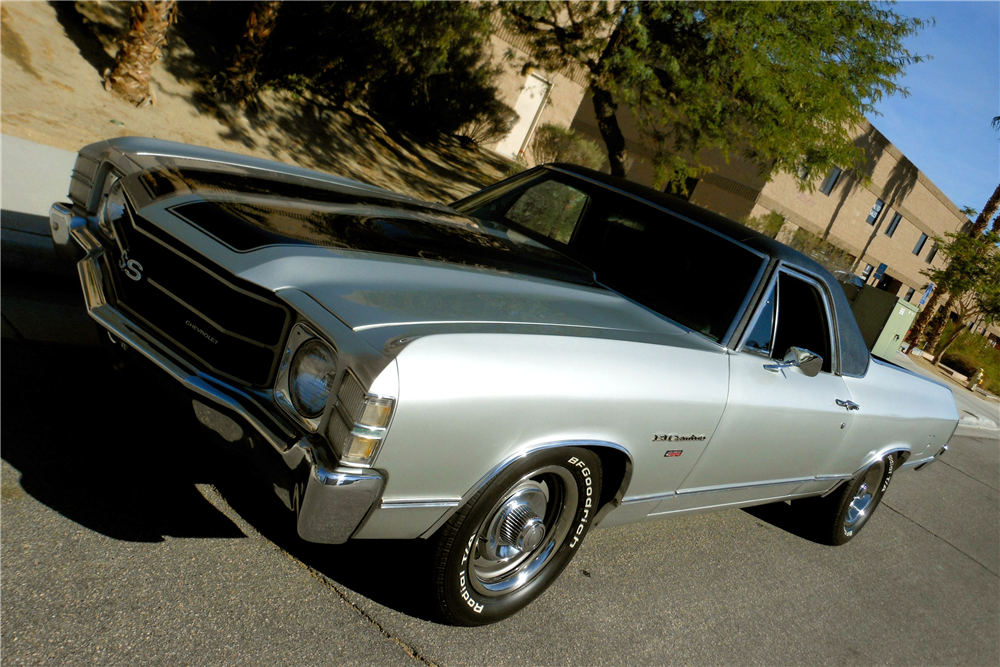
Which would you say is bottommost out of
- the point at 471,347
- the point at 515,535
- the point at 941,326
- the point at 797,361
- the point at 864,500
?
the point at 515,535

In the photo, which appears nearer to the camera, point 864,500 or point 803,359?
point 803,359

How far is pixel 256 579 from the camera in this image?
2641mm

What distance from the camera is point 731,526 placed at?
4.83 m

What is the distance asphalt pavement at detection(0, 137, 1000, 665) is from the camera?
7.64ft

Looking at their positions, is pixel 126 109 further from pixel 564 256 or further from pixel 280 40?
pixel 564 256

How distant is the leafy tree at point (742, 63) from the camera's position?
9.98 metres

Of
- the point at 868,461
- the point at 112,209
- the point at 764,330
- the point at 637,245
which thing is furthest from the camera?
the point at 868,461

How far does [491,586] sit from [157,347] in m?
1.46

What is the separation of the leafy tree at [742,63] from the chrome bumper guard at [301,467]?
894 centimetres

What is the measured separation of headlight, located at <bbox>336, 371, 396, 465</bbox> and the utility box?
13.9 meters

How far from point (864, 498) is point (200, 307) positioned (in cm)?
457

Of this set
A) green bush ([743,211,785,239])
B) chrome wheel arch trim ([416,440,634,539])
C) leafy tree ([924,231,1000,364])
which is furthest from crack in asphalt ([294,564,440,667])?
leafy tree ([924,231,1000,364])

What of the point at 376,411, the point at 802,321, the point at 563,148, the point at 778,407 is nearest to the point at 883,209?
the point at 563,148

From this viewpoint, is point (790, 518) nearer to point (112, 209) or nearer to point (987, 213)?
point (112, 209)
